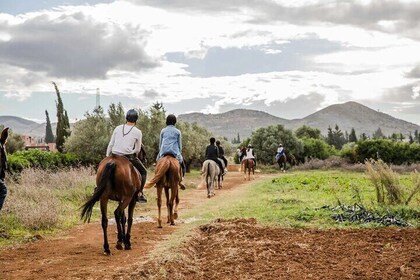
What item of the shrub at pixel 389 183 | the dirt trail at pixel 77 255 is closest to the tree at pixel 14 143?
the dirt trail at pixel 77 255

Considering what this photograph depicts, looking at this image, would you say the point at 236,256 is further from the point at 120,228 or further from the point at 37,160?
the point at 37,160

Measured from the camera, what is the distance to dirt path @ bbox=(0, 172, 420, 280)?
8148 millimetres

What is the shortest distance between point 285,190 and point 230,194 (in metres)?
2.56

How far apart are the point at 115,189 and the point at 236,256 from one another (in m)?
2.66

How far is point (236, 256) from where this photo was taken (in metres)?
9.38

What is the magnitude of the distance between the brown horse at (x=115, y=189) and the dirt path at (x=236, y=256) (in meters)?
0.52

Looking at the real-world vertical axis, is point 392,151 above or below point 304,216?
above

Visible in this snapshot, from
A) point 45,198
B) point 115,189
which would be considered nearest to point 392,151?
Answer: point 45,198

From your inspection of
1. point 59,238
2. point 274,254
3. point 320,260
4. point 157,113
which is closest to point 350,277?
point 320,260

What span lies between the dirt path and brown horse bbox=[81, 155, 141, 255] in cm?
52

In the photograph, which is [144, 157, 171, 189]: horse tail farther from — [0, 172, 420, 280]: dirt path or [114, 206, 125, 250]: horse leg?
[114, 206, 125, 250]: horse leg

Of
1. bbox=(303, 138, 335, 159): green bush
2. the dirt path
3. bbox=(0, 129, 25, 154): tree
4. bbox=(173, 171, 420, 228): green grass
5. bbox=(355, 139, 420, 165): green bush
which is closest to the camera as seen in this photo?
the dirt path

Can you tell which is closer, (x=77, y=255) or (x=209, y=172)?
(x=77, y=255)

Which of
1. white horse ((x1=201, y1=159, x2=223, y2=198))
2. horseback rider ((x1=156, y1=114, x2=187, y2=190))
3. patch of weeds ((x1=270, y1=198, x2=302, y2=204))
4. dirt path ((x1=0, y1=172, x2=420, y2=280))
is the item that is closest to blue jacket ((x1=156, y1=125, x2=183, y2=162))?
horseback rider ((x1=156, y1=114, x2=187, y2=190))
